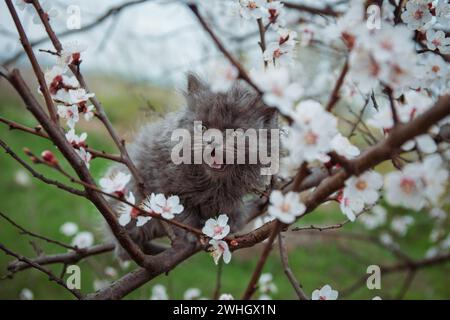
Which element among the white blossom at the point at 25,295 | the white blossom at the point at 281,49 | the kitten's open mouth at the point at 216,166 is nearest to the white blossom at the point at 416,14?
the white blossom at the point at 281,49

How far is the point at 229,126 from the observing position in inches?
85.4

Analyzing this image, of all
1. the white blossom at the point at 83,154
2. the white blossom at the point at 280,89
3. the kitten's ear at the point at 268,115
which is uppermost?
the kitten's ear at the point at 268,115

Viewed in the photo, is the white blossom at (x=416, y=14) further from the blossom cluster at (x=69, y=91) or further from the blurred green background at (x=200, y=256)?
the blurred green background at (x=200, y=256)

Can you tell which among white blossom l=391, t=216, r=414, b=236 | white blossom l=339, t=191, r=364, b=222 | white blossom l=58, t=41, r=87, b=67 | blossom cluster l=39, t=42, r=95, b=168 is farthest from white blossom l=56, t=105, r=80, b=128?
white blossom l=391, t=216, r=414, b=236

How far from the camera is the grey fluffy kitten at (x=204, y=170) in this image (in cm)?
221

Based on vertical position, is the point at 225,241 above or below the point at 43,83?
below

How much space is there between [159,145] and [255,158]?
55cm

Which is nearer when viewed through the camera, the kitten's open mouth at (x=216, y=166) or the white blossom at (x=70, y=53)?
the white blossom at (x=70, y=53)

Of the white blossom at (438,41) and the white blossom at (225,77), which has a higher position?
the white blossom at (438,41)

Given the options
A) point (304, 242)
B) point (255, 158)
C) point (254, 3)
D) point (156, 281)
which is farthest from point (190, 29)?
point (304, 242)

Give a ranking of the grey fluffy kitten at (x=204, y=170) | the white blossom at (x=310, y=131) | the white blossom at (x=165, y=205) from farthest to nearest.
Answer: the grey fluffy kitten at (x=204, y=170), the white blossom at (x=165, y=205), the white blossom at (x=310, y=131)

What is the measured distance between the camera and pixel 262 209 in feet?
7.88

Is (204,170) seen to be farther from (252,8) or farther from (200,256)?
(200,256)
